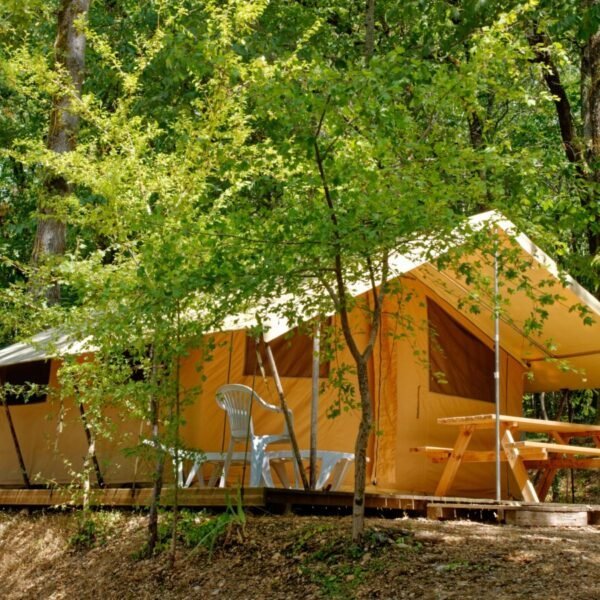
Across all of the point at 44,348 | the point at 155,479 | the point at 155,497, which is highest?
the point at 44,348

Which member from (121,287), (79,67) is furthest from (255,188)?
(121,287)

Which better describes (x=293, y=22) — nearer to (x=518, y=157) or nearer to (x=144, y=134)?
(x=144, y=134)

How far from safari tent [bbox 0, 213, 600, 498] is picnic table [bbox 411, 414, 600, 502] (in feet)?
1.54

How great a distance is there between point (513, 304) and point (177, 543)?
365 centimetres

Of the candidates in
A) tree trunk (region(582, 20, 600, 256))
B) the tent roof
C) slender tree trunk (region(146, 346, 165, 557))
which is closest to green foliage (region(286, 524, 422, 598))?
slender tree trunk (region(146, 346, 165, 557))

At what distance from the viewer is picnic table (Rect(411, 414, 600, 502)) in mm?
7137

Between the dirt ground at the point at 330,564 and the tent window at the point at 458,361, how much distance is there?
2422mm

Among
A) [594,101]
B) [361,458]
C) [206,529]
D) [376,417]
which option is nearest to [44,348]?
[206,529]

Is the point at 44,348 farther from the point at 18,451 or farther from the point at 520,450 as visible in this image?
the point at 520,450

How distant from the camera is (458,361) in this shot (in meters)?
8.98

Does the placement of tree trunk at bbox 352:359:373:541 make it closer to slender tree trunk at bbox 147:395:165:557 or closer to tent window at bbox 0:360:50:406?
slender tree trunk at bbox 147:395:165:557

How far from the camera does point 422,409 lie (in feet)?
28.2

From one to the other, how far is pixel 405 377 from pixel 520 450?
A: 5.21 ft

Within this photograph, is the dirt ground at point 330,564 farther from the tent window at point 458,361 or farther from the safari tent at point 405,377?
the tent window at point 458,361
